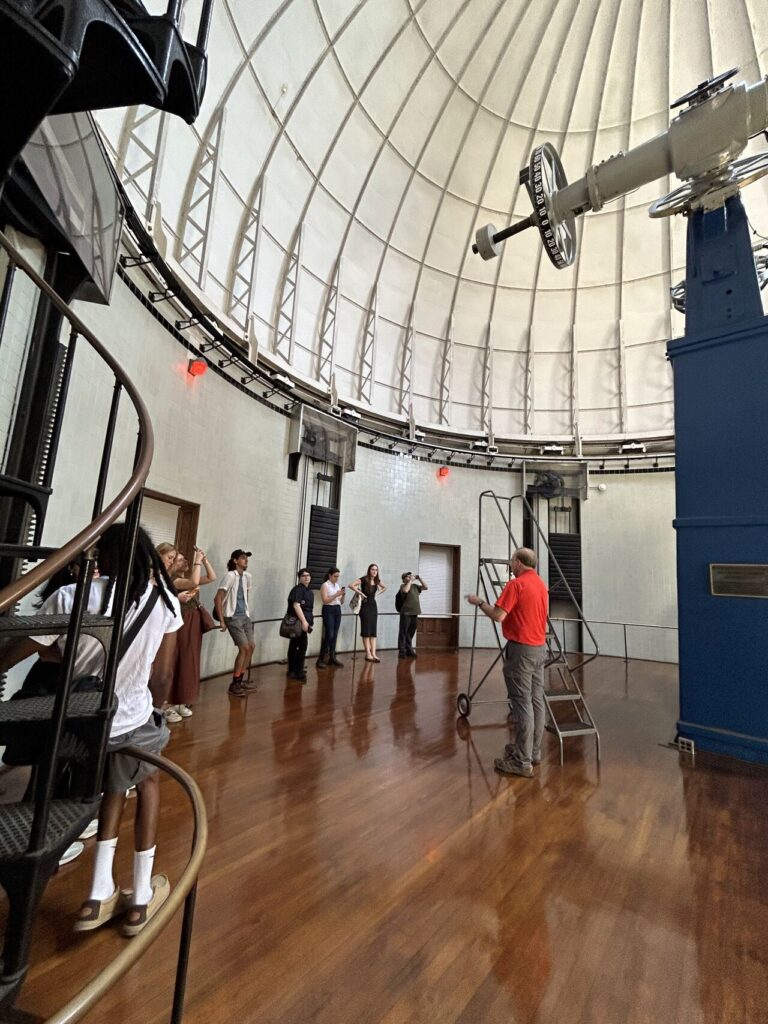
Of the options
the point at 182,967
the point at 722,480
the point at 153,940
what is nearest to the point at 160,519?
the point at 182,967

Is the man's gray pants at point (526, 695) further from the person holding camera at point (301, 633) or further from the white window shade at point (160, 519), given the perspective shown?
the white window shade at point (160, 519)

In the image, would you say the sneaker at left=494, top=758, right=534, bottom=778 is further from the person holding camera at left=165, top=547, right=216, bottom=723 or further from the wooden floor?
the person holding camera at left=165, top=547, right=216, bottom=723

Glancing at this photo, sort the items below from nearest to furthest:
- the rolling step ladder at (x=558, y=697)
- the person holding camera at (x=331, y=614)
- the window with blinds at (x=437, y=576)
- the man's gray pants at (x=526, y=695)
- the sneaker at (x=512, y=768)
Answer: the sneaker at (x=512, y=768), the man's gray pants at (x=526, y=695), the rolling step ladder at (x=558, y=697), the person holding camera at (x=331, y=614), the window with blinds at (x=437, y=576)

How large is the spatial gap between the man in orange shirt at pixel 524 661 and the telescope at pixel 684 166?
13.4 feet

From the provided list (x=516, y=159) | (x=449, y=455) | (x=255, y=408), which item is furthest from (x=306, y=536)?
(x=516, y=159)

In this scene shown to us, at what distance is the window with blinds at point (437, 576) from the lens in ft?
36.0

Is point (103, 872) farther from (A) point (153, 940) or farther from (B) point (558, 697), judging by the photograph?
(B) point (558, 697)

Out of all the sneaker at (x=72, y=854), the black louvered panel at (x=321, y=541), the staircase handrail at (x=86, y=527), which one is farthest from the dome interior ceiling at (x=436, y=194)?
the sneaker at (x=72, y=854)

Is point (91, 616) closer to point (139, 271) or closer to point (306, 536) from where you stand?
point (139, 271)

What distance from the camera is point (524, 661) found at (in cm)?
382

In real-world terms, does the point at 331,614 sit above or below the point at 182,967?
above

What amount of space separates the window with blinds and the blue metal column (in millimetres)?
6809

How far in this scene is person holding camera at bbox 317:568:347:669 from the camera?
769 centimetres

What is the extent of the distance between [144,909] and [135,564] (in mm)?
1502
